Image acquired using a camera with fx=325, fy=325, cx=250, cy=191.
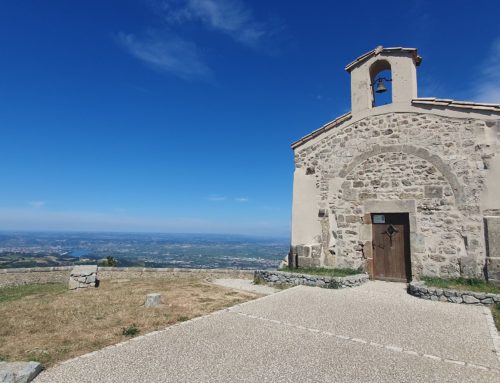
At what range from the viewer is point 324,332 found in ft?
18.9

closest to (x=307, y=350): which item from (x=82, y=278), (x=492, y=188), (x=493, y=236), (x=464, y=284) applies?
(x=464, y=284)

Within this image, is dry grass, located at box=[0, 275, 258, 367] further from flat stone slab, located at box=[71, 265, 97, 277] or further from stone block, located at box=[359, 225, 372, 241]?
stone block, located at box=[359, 225, 372, 241]

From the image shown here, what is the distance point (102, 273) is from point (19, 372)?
12.0 m

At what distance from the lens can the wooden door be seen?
34.9ft

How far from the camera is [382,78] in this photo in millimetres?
11172

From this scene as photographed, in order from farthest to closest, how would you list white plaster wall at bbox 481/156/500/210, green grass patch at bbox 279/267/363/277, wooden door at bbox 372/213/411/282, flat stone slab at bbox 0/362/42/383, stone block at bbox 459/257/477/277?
wooden door at bbox 372/213/411/282 < green grass patch at bbox 279/267/363/277 < stone block at bbox 459/257/477/277 < white plaster wall at bbox 481/156/500/210 < flat stone slab at bbox 0/362/42/383

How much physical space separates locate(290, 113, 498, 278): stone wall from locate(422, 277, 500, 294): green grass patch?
0.25 m

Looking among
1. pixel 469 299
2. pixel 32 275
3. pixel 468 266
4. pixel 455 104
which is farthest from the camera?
pixel 32 275

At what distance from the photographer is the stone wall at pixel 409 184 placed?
9.58 metres

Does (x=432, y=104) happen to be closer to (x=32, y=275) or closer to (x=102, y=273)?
(x=102, y=273)

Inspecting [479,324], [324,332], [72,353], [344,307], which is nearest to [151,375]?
[72,353]

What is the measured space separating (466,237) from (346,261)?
366 centimetres

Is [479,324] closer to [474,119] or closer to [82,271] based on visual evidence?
[474,119]

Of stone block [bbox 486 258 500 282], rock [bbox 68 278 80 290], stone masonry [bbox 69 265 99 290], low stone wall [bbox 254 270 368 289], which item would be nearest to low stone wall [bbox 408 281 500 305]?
stone block [bbox 486 258 500 282]
